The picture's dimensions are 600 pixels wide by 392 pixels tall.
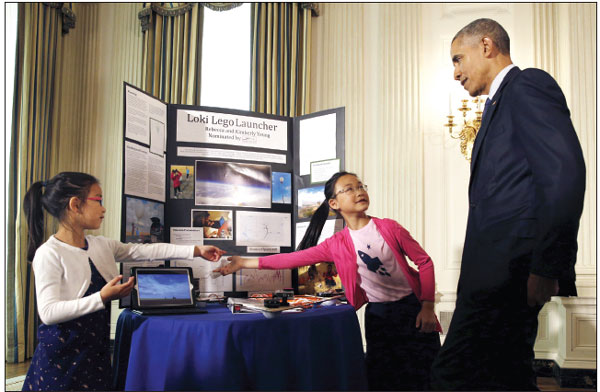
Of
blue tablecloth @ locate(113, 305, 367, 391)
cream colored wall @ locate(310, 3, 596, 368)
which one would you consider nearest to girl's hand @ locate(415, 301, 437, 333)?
blue tablecloth @ locate(113, 305, 367, 391)

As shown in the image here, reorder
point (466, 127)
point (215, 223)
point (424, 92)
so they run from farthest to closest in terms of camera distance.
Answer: point (424, 92), point (466, 127), point (215, 223)

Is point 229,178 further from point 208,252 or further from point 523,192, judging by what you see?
point 523,192

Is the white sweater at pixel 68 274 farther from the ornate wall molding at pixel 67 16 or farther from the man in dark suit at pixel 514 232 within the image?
the ornate wall molding at pixel 67 16

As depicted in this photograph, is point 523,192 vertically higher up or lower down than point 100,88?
lower down

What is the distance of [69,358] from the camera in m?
2.15

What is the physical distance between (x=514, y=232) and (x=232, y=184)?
5.59 feet

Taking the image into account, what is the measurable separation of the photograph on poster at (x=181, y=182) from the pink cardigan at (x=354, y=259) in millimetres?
568

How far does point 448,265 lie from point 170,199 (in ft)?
9.31

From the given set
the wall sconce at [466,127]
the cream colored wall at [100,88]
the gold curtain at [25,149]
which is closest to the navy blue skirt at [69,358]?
the gold curtain at [25,149]

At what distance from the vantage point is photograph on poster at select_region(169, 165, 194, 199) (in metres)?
2.86

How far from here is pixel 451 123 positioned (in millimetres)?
4508

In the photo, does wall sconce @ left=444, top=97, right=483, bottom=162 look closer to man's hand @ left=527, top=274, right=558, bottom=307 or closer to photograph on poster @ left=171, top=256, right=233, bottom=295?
photograph on poster @ left=171, top=256, right=233, bottom=295

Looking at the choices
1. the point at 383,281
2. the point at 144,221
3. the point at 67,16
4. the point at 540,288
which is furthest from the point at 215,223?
the point at 67,16

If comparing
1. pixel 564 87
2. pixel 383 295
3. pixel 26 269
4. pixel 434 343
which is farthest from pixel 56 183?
pixel 564 87
